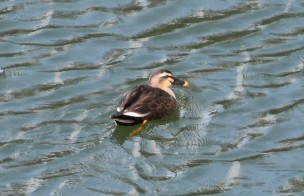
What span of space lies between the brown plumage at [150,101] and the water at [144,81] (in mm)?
147

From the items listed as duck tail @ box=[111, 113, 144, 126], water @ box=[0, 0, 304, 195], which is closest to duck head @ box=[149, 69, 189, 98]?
water @ box=[0, 0, 304, 195]

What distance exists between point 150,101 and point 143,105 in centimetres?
19

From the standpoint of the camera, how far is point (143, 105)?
15.5 metres

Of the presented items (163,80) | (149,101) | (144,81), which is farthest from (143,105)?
(144,81)

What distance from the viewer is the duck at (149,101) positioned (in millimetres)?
15062

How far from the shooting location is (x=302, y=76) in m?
16.2

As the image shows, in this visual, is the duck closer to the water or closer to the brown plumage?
the brown plumage

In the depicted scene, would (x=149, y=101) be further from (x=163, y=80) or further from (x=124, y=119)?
(x=124, y=119)

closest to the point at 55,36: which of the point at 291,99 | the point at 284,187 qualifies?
the point at 291,99

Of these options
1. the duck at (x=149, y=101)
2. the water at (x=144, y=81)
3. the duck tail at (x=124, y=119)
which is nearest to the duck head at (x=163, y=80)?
the duck at (x=149, y=101)

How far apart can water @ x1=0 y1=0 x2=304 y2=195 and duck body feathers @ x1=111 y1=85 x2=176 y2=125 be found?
0.14 m

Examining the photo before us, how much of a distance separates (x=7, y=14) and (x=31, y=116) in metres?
3.19

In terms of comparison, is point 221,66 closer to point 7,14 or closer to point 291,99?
point 291,99

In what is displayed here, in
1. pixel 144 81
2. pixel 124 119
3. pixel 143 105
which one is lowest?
pixel 124 119
